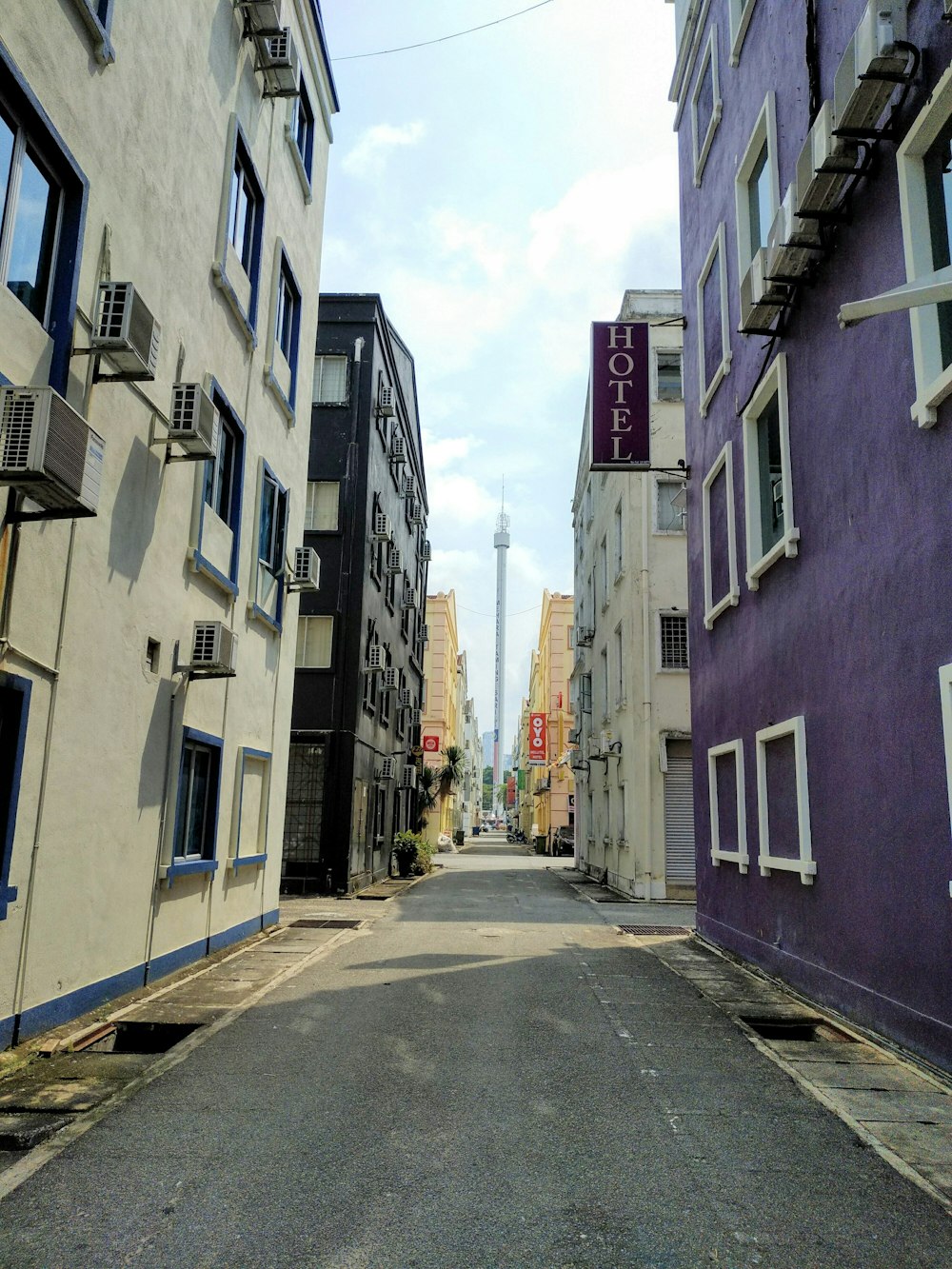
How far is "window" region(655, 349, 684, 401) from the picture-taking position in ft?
73.2

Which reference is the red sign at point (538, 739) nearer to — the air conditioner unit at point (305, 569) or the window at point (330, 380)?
the window at point (330, 380)

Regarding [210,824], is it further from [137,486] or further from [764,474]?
[764,474]

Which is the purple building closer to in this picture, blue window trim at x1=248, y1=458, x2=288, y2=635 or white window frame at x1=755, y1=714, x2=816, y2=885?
white window frame at x1=755, y1=714, x2=816, y2=885

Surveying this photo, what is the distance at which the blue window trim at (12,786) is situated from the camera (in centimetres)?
600

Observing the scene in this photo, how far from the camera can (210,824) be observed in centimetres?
1059

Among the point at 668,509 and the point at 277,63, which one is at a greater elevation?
the point at 277,63

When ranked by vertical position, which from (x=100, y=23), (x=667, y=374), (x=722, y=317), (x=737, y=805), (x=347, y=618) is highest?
(x=667, y=374)

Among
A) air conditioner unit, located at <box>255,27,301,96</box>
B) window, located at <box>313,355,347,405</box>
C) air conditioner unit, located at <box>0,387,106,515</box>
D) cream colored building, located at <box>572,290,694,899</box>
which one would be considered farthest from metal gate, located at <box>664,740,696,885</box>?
air conditioner unit, located at <box>0,387,106,515</box>

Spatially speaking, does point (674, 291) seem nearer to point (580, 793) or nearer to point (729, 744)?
point (729, 744)

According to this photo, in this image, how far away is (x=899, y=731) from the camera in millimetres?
7031

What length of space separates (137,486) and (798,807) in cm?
685

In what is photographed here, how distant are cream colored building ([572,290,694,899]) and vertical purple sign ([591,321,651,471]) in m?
2.08

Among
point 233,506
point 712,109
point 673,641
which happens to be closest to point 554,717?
point 673,641

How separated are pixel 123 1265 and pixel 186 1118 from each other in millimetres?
1667
